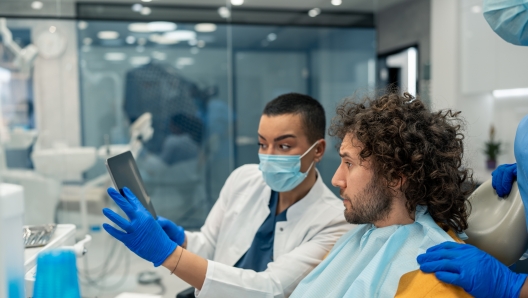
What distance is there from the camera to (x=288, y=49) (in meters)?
3.56

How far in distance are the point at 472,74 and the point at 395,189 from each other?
2909 millimetres

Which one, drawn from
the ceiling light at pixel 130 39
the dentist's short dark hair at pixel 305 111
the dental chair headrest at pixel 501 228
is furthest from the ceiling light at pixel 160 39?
the dental chair headrest at pixel 501 228

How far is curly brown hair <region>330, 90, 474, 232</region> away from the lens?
119cm

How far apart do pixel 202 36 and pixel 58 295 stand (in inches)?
111

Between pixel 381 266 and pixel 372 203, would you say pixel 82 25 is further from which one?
pixel 381 266

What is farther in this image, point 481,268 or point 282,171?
point 282,171

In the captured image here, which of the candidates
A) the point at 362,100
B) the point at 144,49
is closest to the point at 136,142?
the point at 144,49

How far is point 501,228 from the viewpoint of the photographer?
3.78 ft

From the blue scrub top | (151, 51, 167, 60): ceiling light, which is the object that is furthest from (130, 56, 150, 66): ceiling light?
the blue scrub top

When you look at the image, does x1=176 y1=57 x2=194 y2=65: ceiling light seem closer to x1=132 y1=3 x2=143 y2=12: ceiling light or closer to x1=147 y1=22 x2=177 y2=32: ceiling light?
x1=147 y1=22 x2=177 y2=32: ceiling light

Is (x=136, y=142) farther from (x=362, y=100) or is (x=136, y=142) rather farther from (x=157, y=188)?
(x=362, y=100)

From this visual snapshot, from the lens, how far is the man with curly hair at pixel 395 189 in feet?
3.84

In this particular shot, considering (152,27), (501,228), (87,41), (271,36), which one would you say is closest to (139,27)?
(152,27)

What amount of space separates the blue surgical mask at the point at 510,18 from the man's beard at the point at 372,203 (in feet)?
1.63
